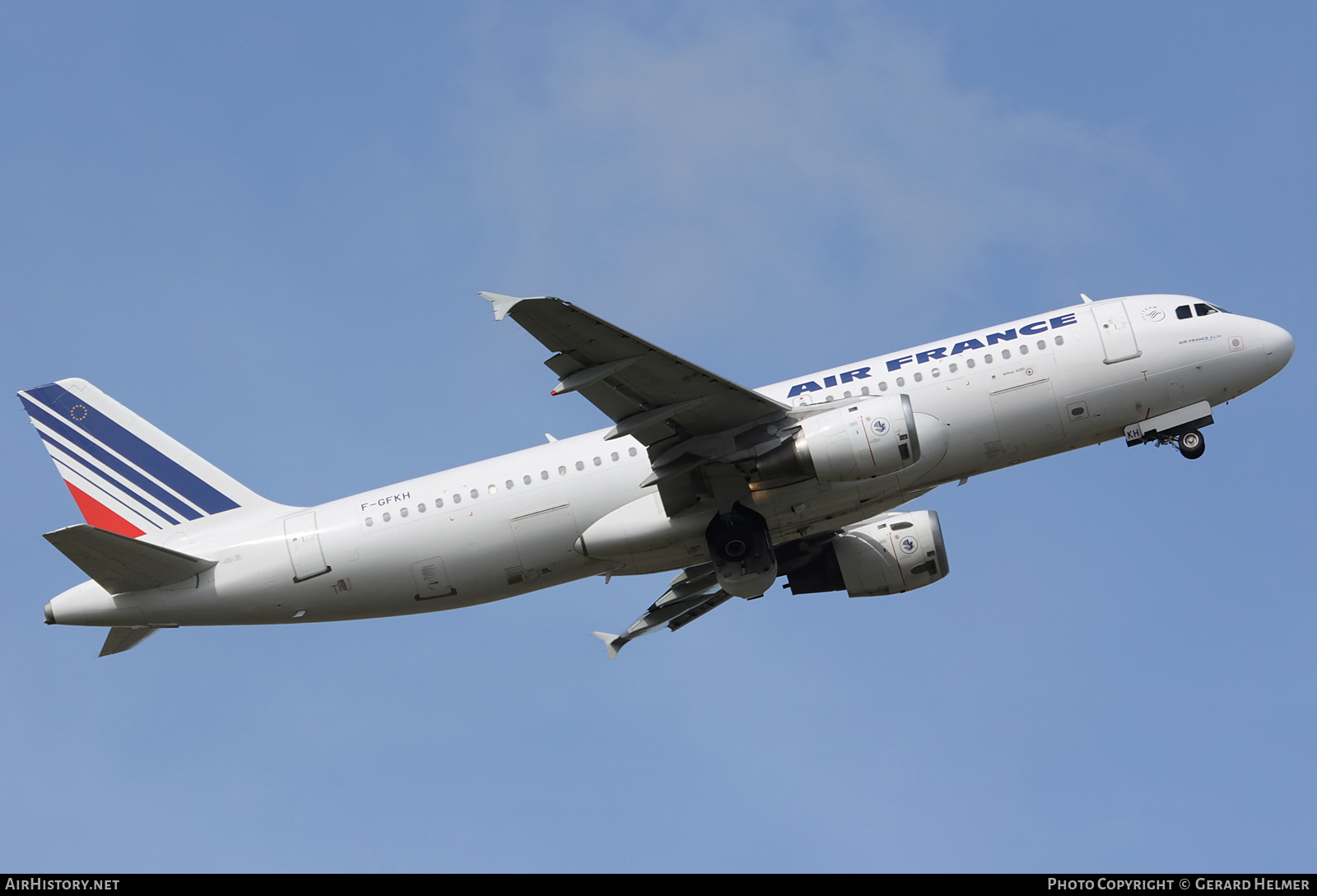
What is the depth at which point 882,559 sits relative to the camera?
36969mm

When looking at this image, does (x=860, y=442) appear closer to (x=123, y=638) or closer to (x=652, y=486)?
(x=652, y=486)

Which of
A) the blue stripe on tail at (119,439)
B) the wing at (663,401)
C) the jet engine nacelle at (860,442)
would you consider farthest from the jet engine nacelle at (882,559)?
the blue stripe on tail at (119,439)

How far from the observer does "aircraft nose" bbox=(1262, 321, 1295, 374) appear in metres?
33.2

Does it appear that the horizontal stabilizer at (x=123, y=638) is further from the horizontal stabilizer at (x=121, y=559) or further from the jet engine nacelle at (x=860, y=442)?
the jet engine nacelle at (x=860, y=442)

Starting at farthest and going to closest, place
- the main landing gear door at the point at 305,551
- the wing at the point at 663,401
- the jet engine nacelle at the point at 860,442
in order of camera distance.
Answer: the main landing gear door at the point at 305,551, the jet engine nacelle at the point at 860,442, the wing at the point at 663,401

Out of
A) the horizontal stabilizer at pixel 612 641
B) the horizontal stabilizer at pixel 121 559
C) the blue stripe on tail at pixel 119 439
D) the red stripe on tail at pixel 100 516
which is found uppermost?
the blue stripe on tail at pixel 119 439

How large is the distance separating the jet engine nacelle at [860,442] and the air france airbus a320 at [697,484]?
61mm

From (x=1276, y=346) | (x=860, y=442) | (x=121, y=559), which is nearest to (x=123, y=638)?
(x=121, y=559)

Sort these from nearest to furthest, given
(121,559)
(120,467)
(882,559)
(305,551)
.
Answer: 1. (121,559)
2. (305,551)
3. (120,467)
4. (882,559)

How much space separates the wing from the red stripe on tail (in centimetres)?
1398

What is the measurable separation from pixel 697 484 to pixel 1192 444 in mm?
12322

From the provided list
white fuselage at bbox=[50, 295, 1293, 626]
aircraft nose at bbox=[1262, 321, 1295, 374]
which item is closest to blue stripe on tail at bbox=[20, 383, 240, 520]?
white fuselage at bbox=[50, 295, 1293, 626]

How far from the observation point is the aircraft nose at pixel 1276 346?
33219 millimetres

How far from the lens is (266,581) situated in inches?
1303
